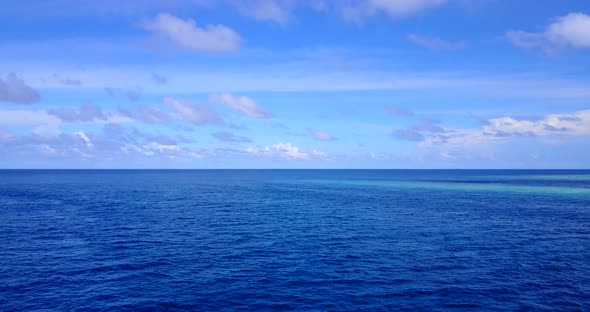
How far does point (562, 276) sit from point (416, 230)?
2608 cm

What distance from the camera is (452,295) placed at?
Answer: 3681cm

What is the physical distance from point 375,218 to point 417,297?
4574cm

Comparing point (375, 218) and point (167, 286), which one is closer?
point (167, 286)

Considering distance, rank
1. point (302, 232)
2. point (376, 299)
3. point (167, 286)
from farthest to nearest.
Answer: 1. point (302, 232)
2. point (167, 286)
3. point (376, 299)

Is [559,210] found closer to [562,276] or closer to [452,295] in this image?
[562,276]

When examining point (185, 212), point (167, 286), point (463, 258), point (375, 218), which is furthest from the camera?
point (185, 212)

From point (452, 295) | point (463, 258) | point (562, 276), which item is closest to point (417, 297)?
point (452, 295)

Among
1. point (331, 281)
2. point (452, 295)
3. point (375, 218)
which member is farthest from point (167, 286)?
point (375, 218)

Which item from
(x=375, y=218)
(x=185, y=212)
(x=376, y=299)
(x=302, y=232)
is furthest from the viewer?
(x=185, y=212)

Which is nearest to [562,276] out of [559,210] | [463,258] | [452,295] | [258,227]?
[463,258]

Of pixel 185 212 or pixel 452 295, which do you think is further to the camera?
pixel 185 212

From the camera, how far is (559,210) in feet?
302

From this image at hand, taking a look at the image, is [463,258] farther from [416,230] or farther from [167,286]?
[167,286]

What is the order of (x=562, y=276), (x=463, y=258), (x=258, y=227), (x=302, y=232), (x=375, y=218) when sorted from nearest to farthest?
(x=562, y=276)
(x=463, y=258)
(x=302, y=232)
(x=258, y=227)
(x=375, y=218)
